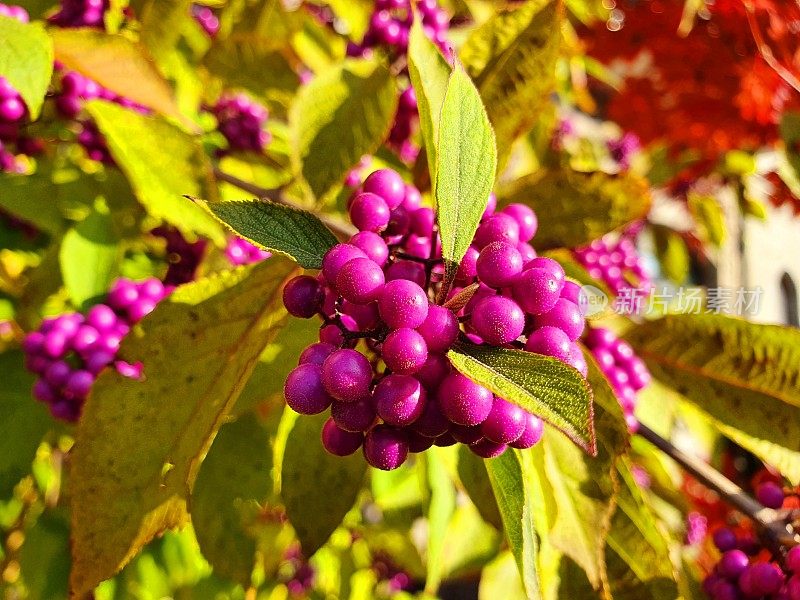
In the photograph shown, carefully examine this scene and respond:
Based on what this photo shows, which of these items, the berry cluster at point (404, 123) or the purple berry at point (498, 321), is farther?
the berry cluster at point (404, 123)

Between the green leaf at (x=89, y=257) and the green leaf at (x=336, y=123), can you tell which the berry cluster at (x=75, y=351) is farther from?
the green leaf at (x=336, y=123)

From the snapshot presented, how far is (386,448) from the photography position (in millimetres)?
476

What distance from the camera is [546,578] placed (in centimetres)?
73

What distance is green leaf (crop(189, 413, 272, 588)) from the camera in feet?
2.77

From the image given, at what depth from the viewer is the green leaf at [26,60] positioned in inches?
25.0

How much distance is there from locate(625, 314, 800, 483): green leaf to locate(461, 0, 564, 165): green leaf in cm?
37

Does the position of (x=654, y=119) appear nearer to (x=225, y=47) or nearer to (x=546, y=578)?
(x=225, y=47)

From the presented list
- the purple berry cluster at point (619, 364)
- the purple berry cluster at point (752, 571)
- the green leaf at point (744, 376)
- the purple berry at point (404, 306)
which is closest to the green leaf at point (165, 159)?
the purple berry at point (404, 306)

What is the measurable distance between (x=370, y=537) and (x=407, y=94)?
1.22 meters

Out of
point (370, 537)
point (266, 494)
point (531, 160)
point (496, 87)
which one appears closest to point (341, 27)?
point (531, 160)

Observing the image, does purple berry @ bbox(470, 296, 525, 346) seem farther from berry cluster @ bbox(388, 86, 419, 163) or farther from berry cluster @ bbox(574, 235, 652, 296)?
berry cluster @ bbox(574, 235, 652, 296)

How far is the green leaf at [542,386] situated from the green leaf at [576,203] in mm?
437

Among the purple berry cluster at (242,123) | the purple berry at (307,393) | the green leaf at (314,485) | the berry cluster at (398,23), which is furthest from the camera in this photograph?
the purple berry cluster at (242,123)

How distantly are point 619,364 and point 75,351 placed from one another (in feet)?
2.49
